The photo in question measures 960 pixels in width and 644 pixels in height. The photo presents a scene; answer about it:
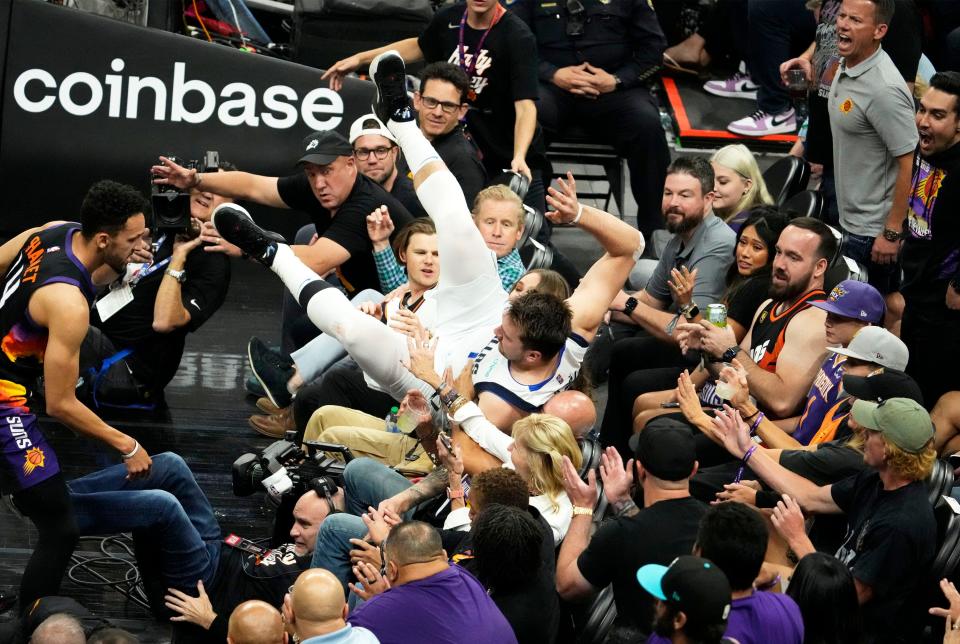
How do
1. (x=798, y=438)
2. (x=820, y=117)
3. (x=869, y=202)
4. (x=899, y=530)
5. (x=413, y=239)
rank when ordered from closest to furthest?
(x=899, y=530), (x=798, y=438), (x=413, y=239), (x=869, y=202), (x=820, y=117)

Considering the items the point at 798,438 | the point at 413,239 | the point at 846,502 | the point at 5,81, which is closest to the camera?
the point at 846,502

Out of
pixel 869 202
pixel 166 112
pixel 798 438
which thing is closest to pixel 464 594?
A: pixel 798 438

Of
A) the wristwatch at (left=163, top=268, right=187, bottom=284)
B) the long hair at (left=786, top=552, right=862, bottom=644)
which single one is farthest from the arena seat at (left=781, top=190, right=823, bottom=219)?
the wristwatch at (left=163, top=268, right=187, bottom=284)

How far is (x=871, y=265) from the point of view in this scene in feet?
20.5

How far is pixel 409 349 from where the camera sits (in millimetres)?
4789

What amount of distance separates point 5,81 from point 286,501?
4.37 meters

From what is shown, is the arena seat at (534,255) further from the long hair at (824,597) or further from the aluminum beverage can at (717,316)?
the long hair at (824,597)

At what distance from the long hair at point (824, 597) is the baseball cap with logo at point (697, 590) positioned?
0.70 m

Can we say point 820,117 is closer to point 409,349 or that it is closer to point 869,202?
point 869,202

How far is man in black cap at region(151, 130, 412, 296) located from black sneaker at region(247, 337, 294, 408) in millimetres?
521

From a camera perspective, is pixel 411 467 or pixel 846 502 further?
pixel 411 467

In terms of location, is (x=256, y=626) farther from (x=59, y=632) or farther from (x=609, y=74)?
(x=609, y=74)

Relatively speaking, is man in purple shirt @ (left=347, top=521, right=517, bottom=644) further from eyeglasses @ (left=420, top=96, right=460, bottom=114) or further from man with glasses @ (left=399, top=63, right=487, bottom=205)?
eyeglasses @ (left=420, top=96, right=460, bottom=114)

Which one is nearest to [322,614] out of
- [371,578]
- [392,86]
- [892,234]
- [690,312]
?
[371,578]
